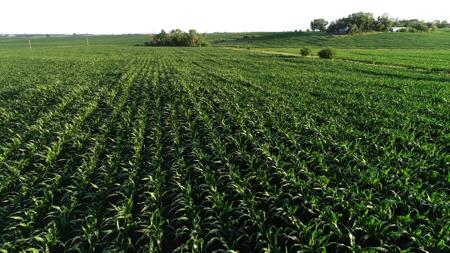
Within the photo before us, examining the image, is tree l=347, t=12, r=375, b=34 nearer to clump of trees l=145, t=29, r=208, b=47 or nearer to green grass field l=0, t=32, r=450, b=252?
clump of trees l=145, t=29, r=208, b=47

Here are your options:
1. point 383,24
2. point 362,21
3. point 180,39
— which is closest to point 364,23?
point 362,21

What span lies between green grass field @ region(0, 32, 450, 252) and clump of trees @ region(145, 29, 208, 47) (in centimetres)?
10118

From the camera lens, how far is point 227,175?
8.24 meters

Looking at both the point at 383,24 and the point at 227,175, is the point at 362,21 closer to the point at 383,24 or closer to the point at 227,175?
the point at 383,24

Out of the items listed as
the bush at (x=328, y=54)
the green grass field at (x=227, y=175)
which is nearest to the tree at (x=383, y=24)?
the bush at (x=328, y=54)

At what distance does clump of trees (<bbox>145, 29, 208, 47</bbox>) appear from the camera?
115312 millimetres

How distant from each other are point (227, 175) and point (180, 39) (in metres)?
116

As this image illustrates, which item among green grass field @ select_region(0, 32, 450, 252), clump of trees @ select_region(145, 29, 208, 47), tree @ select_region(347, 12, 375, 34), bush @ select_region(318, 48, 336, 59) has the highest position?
tree @ select_region(347, 12, 375, 34)

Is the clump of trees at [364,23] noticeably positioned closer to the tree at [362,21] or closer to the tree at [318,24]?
the tree at [362,21]

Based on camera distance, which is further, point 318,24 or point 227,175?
point 318,24

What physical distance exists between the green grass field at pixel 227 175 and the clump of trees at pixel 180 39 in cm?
10118

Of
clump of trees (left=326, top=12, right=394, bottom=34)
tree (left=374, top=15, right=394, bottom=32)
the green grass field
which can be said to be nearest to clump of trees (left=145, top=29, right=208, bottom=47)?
clump of trees (left=326, top=12, right=394, bottom=34)

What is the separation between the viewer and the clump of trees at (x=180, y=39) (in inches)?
4540

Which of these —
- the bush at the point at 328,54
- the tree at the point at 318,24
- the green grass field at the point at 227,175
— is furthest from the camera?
the tree at the point at 318,24
